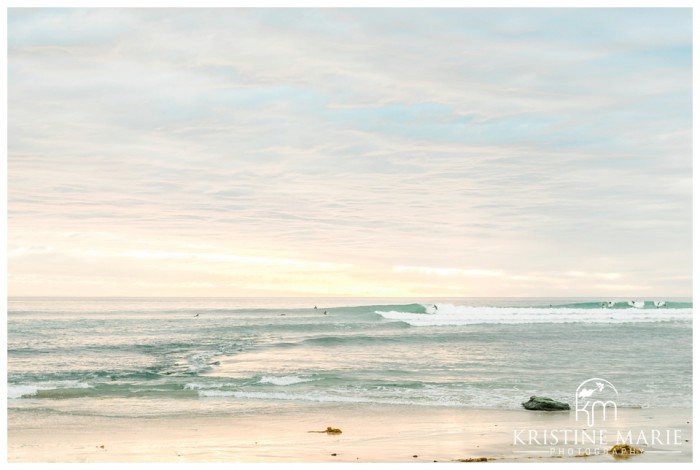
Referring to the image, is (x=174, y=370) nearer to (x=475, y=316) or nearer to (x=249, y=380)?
(x=249, y=380)

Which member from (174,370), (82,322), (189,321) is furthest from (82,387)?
(189,321)

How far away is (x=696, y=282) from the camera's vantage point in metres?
10.7

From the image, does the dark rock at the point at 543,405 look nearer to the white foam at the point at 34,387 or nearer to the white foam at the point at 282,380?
the white foam at the point at 282,380

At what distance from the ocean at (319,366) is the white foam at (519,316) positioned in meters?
6.80

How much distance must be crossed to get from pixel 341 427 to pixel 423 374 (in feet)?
30.6

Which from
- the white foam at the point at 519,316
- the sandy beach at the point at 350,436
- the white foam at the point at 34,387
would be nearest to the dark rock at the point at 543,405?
the sandy beach at the point at 350,436

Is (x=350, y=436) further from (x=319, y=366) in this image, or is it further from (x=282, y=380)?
(x=319, y=366)

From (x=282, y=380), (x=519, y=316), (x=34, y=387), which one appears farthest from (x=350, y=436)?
(x=519, y=316)

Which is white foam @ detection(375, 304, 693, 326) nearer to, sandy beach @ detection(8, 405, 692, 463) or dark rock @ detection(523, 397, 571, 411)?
dark rock @ detection(523, 397, 571, 411)

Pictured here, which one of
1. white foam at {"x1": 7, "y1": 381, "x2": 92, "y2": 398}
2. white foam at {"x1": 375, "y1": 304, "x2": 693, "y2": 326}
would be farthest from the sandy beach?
white foam at {"x1": 375, "y1": 304, "x2": 693, "y2": 326}

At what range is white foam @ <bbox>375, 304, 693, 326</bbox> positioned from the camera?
54.2 m

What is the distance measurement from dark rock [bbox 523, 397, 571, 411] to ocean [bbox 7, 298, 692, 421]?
0.88 metres

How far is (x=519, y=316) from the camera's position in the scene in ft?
199

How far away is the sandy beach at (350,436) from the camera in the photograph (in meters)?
11.4
